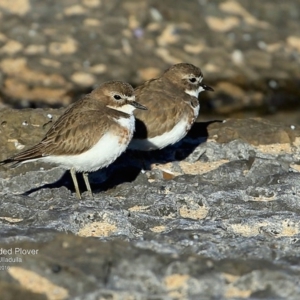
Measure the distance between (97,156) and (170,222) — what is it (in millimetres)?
1223

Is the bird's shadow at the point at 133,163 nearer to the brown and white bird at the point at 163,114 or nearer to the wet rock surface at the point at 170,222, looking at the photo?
the wet rock surface at the point at 170,222

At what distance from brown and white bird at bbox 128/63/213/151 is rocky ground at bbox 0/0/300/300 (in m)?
0.36

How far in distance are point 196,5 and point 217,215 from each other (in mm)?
10411

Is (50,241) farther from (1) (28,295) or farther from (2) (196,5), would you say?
(2) (196,5)

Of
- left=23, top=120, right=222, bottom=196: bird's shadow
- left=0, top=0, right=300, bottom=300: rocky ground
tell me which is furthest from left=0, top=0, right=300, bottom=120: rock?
left=23, top=120, right=222, bottom=196: bird's shadow

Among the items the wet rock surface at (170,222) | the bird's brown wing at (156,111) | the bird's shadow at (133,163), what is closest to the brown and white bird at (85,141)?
the wet rock surface at (170,222)

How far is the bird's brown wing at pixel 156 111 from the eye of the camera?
31.1 feet

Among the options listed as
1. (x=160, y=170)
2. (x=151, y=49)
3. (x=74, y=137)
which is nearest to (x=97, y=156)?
(x=74, y=137)

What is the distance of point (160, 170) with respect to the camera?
31.1 feet

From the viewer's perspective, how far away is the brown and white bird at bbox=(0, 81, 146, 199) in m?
8.27

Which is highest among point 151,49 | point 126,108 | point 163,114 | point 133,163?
point 126,108

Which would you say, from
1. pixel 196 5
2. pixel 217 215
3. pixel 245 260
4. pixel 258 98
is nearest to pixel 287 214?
pixel 217 215

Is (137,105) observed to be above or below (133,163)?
above

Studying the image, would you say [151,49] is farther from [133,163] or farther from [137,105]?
[137,105]
